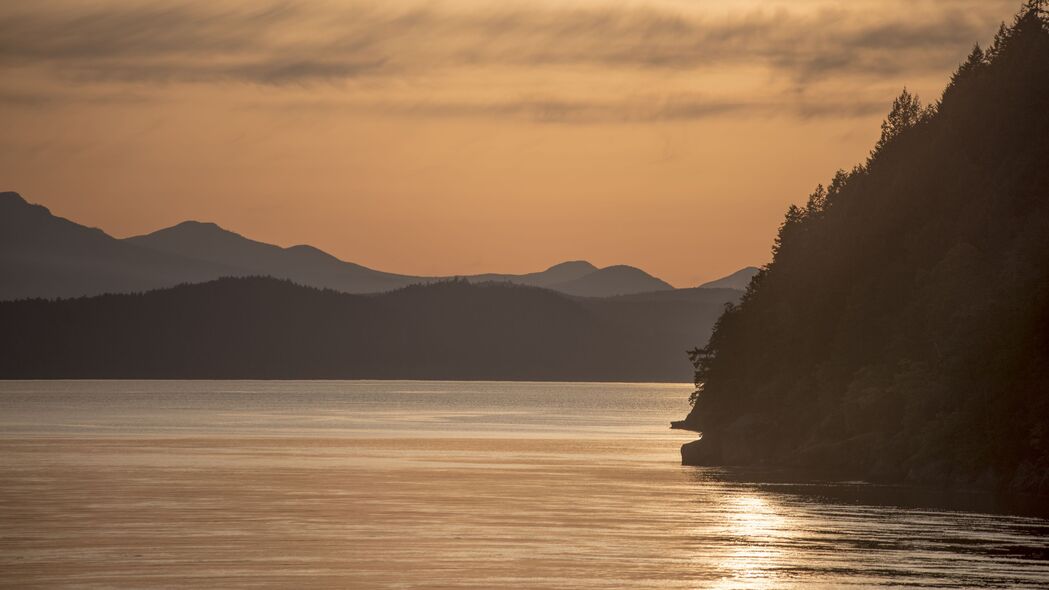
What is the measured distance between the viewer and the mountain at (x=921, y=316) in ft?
306

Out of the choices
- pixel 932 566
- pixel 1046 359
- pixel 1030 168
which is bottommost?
pixel 932 566

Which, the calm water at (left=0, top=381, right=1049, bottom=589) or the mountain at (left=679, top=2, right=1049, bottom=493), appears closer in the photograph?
the calm water at (left=0, top=381, right=1049, bottom=589)

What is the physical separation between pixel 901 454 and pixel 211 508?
44.7 m

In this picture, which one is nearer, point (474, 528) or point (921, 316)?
point (474, 528)

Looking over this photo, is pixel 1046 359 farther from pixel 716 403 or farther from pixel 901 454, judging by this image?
pixel 716 403

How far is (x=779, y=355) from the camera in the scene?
421 feet

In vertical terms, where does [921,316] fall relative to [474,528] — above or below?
above

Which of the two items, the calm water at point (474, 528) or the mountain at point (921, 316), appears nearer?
the calm water at point (474, 528)

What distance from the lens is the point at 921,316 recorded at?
11162 cm

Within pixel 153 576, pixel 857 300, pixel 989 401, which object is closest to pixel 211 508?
pixel 153 576

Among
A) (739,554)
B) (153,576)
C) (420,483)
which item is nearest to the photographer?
(153,576)

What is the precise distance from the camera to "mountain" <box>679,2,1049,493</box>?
3671 inches

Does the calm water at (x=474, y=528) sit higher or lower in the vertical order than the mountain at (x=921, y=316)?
lower

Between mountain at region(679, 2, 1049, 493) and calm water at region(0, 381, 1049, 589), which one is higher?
mountain at region(679, 2, 1049, 493)
